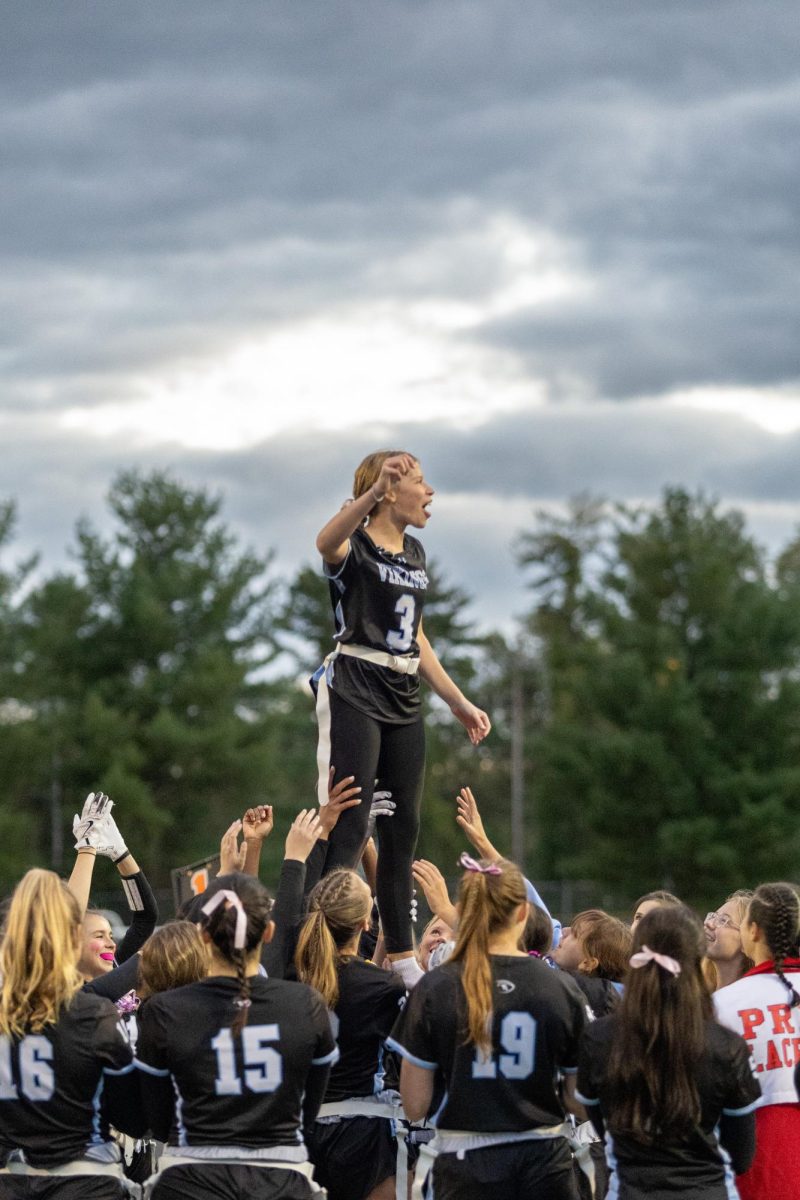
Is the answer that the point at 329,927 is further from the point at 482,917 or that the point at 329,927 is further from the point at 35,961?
the point at 35,961

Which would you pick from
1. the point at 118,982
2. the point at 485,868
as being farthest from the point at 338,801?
the point at 485,868

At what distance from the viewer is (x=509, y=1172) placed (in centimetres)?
509

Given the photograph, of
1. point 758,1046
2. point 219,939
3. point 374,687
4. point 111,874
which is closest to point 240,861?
point 374,687

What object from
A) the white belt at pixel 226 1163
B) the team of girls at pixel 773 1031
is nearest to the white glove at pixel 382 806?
the team of girls at pixel 773 1031

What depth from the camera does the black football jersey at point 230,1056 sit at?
4.93m

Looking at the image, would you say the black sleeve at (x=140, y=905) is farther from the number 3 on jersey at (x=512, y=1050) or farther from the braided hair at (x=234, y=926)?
the number 3 on jersey at (x=512, y=1050)

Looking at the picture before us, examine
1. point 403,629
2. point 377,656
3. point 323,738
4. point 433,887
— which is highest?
point 403,629

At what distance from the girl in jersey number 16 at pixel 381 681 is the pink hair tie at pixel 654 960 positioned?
89.9 inches

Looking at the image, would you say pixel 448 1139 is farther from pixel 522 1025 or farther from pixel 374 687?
pixel 374 687

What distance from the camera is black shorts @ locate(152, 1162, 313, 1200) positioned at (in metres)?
4.94

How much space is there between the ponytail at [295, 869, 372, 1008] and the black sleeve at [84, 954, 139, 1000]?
0.67m

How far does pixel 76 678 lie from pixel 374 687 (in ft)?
138

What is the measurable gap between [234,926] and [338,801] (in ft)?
6.74

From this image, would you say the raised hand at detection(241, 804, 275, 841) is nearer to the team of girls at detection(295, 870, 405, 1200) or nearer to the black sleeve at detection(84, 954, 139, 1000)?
the team of girls at detection(295, 870, 405, 1200)
